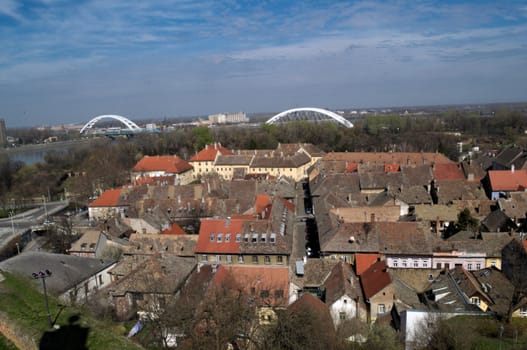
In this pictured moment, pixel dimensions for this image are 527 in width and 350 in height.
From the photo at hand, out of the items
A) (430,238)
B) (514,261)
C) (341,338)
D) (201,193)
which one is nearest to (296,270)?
(341,338)

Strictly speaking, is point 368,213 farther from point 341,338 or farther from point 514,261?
point 341,338

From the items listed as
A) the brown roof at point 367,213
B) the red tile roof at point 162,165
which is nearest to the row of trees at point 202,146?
the red tile roof at point 162,165

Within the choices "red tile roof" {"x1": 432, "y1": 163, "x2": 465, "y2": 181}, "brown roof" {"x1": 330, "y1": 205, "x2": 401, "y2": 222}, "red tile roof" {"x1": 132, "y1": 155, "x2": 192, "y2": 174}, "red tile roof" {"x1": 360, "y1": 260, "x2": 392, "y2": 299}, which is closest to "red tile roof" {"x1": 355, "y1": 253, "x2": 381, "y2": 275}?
"red tile roof" {"x1": 360, "y1": 260, "x2": 392, "y2": 299}

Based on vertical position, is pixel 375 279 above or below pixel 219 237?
below

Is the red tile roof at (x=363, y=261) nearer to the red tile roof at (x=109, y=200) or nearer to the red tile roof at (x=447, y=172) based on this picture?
the red tile roof at (x=447, y=172)

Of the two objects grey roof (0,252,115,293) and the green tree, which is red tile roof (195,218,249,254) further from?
the green tree

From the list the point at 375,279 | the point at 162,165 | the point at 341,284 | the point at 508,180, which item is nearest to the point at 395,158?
the point at 508,180

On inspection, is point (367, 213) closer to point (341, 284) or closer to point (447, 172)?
point (341, 284)
